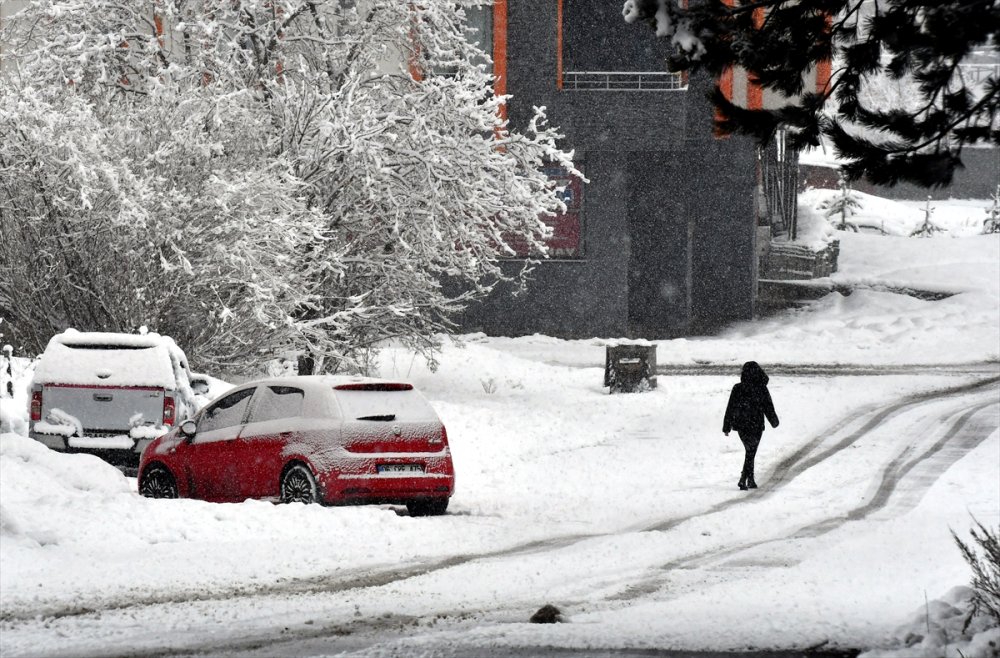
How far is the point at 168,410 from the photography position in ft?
55.6

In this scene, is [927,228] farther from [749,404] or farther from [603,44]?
[749,404]

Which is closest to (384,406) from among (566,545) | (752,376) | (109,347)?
(566,545)

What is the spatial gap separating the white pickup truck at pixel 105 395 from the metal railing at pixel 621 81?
73.1ft

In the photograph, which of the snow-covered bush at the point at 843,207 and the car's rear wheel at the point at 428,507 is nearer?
the car's rear wheel at the point at 428,507

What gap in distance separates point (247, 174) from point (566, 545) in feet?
35.7

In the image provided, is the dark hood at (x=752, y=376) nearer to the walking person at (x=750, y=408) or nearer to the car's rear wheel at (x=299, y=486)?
the walking person at (x=750, y=408)

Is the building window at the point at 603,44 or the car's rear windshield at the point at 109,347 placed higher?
the building window at the point at 603,44

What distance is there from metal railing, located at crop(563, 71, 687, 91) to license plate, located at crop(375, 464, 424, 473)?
79.2ft

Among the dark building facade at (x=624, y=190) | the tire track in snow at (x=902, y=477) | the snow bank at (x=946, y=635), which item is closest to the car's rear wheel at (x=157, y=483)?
the tire track in snow at (x=902, y=477)

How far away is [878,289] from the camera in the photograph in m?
42.5

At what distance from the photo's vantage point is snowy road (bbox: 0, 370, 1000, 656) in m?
8.45

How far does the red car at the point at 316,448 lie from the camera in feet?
46.4

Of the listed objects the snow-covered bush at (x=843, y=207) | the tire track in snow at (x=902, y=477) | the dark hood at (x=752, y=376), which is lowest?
the tire track in snow at (x=902, y=477)

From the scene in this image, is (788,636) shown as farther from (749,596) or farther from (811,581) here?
(811,581)
